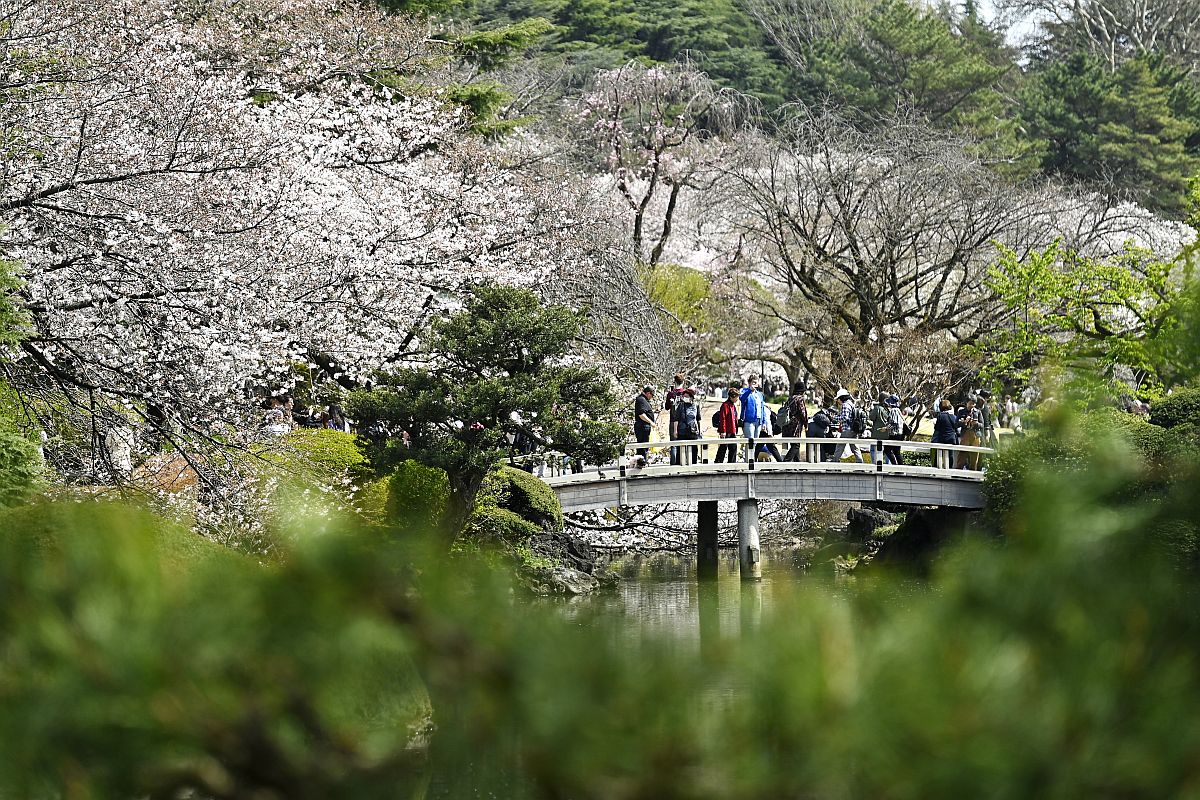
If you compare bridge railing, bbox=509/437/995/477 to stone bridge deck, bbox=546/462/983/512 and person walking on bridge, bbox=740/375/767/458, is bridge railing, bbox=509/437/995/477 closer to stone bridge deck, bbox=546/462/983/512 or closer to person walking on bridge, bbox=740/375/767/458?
stone bridge deck, bbox=546/462/983/512

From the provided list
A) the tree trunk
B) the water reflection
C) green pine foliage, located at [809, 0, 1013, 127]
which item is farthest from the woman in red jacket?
green pine foliage, located at [809, 0, 1013, 127]

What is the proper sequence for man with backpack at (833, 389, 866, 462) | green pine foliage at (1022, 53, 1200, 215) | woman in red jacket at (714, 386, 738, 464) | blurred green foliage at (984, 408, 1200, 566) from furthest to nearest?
green pine foliage at (1022, 53, 1200, 215) → man with backpack at (833, 389, 866, 462) → woman in red jacket at (714, 386, 738, 464) → blurred green foliage at (984, 408, 1200, 566)

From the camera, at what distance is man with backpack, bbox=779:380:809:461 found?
63.3 ft

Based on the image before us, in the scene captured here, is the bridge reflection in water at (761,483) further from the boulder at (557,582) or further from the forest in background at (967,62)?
the forest in background at (967,62)

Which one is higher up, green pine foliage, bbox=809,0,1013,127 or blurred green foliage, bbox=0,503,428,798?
green pine foliage, bbox=809,0,1013,127

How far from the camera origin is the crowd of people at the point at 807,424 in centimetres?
1819

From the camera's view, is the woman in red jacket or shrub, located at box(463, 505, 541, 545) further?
the woman in red jacket

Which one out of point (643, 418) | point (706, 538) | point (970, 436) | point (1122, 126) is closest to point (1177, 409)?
point (970, 436)

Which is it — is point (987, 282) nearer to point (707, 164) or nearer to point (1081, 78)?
point (707, 164)

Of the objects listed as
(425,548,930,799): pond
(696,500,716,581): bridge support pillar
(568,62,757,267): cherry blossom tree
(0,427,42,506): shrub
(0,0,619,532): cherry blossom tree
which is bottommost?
(425,548,930,799): pond

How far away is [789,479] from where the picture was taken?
61.5 ft

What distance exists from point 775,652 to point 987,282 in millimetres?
18888

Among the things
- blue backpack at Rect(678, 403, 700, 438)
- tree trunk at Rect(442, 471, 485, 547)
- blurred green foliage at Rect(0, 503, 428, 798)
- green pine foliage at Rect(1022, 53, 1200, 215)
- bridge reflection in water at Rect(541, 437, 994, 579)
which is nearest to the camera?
blurred green foliage at Rect(0, 503, 428, 798)

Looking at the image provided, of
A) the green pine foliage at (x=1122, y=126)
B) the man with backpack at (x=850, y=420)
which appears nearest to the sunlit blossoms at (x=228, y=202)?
the man with backpack at (x=850, y=420)
